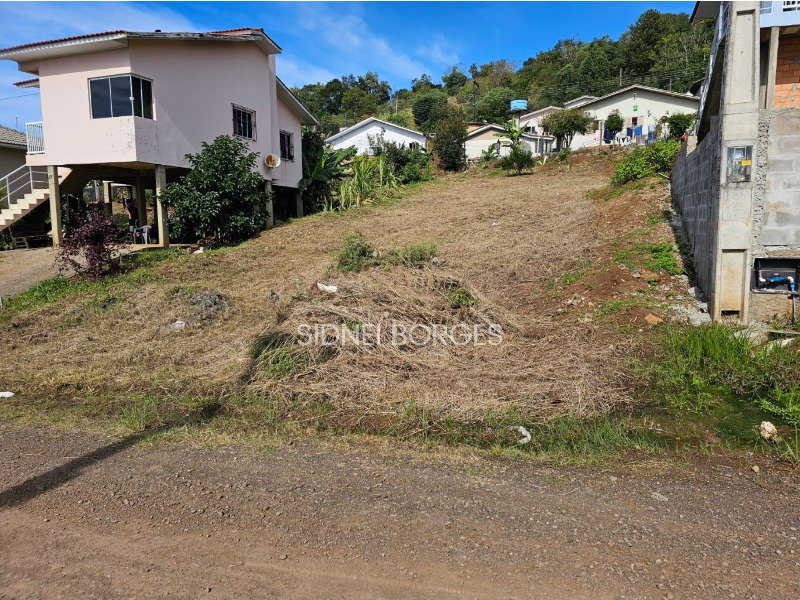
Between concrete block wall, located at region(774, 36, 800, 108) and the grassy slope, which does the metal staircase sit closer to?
the grassy slope

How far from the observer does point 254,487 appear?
353cm

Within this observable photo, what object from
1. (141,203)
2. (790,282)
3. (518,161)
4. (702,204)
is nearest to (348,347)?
(790,282)

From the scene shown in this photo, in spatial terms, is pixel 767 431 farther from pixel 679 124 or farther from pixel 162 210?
pixel 679 124

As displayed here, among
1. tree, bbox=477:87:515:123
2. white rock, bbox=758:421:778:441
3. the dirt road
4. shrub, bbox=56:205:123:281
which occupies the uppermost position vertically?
tree, bbox=477:87:515:123

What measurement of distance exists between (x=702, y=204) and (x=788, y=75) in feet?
9.07

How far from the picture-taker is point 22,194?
17.0 m

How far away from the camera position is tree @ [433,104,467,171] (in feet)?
97.0

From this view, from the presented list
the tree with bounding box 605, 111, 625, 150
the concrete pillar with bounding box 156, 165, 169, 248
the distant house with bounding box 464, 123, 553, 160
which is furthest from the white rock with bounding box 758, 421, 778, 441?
the distant house with bounding box 464, 123, 553, 160

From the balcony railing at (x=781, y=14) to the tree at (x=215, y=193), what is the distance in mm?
11481

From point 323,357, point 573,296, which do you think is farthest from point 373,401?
point 573,296

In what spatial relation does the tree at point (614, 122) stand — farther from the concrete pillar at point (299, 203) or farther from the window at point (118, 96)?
the window at point (118, 96)

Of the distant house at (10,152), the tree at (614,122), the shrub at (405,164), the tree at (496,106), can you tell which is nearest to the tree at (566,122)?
the tree at (614,122)

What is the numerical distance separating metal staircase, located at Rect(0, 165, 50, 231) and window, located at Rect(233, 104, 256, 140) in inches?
233

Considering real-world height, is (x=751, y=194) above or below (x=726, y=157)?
below
